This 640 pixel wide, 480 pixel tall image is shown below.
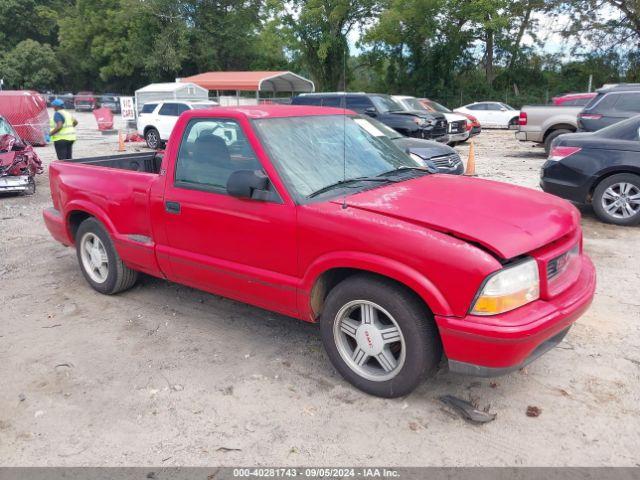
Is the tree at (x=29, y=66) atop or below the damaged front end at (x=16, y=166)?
atop

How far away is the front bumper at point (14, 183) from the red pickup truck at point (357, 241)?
6.51 m

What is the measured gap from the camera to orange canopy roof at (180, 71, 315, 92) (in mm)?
31417

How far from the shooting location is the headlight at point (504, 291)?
9.44 feet

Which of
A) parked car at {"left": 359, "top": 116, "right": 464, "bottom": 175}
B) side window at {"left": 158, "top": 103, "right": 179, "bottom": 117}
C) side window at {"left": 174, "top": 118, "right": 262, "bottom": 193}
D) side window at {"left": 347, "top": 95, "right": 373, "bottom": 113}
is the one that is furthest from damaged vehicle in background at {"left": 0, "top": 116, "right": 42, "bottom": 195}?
side window at {"left": 347, "top": 95, "right": 373, "bottom": 113}

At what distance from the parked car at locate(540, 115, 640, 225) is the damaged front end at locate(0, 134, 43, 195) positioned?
30.1 feet

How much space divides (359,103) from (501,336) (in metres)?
14.0

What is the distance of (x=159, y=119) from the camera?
18922 millimetres

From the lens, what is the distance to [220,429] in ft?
10.4

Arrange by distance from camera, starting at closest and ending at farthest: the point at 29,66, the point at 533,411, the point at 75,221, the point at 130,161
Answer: the point at 533,411
the point at 75,221
the point at 130,161
the point at 29,66

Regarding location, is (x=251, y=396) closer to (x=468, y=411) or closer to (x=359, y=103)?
(x=468, y=411)

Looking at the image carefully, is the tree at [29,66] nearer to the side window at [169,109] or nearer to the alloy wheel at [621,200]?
the side window at [169,109]

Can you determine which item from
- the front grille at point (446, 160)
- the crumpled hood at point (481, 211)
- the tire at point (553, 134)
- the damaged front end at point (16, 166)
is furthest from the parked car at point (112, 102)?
the crumpled hood at point (481, 211)

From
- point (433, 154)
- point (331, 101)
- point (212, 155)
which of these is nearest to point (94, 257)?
point (212, 155)

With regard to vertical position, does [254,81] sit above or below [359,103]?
above
